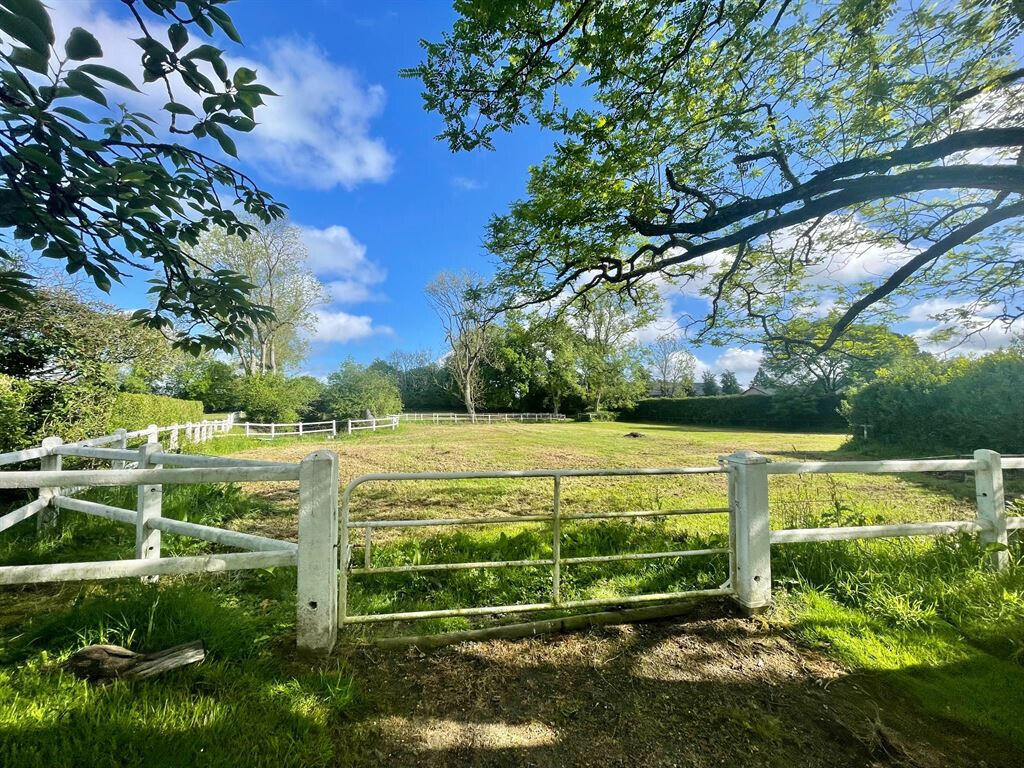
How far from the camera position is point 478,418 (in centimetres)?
3638

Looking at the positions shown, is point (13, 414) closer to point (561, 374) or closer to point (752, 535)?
point (752, 535)

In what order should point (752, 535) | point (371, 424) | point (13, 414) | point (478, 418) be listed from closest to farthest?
1. point (752, 535)
2. point (13, 414)
3. point (371, 424)
4. point (478, 418)

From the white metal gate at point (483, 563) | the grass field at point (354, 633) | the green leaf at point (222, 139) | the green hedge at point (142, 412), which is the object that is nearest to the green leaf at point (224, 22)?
the green leaf at point (222, 139)

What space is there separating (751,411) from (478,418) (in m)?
23.2

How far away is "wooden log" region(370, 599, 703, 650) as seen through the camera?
8.20 ft

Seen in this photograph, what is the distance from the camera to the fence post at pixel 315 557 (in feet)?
7.37

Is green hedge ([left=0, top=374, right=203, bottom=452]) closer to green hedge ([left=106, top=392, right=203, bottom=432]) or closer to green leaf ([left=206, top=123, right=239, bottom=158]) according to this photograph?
green hedge ([left=106, top=392, right=203, bottom=432])

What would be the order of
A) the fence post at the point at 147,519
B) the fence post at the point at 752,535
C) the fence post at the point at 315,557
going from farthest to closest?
1. the fence post at the point at 147,519
2. the fence post at the point at 752,535
3. the fence post at the point at 315,557

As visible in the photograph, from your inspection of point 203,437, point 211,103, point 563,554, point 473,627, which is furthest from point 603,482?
point 203,437

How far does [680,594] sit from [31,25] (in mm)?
3977

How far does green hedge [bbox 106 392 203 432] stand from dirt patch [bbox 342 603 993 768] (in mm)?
7359

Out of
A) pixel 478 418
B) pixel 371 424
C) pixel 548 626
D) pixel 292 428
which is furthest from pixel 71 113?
pixel 478 418

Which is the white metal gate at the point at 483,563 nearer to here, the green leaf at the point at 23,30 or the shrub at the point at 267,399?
the green leaf at the point at 23,30

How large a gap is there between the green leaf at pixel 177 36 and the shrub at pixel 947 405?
607 inches
